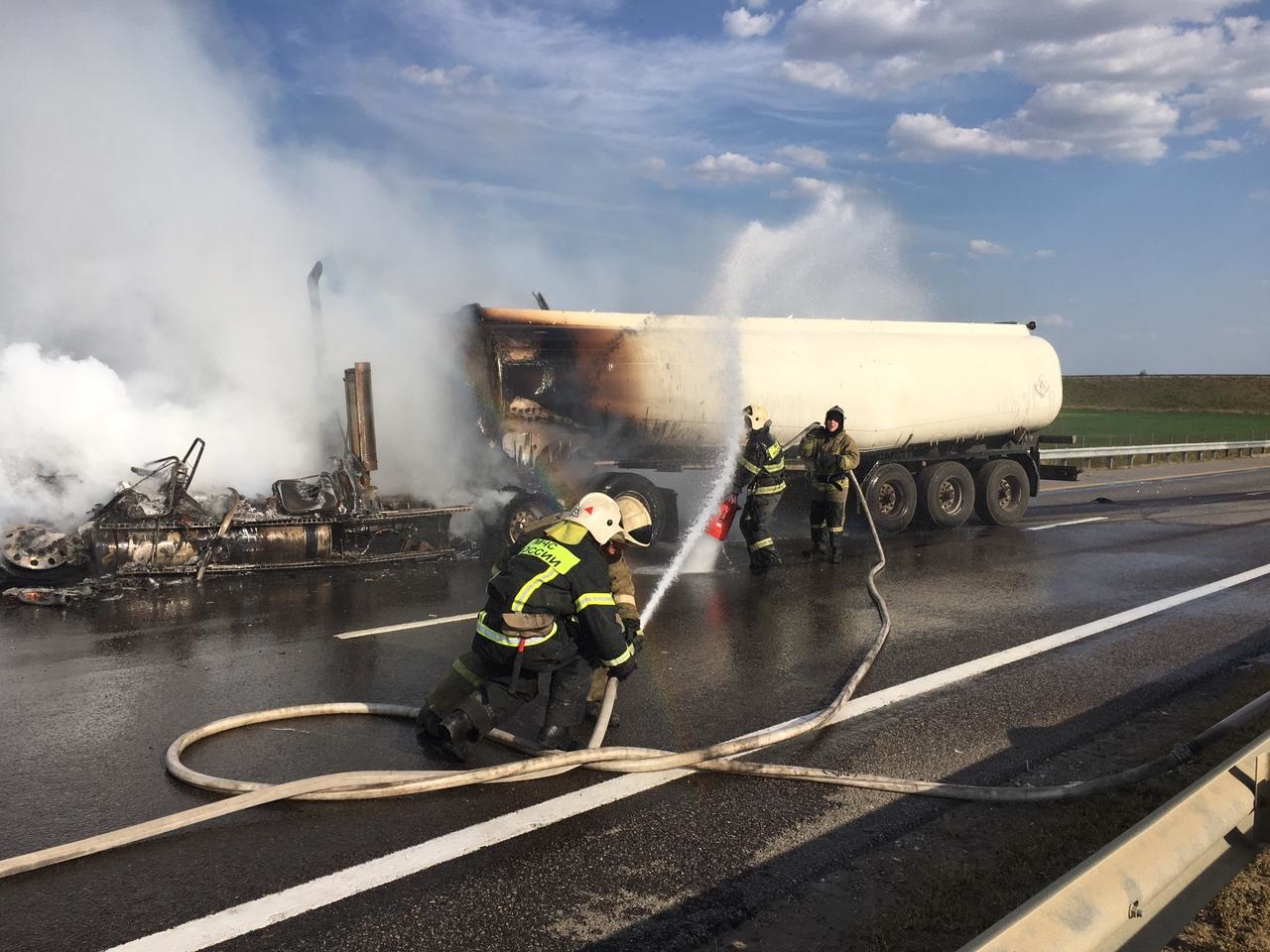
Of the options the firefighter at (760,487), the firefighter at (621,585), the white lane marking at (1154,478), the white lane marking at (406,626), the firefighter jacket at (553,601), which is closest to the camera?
the firefighter jacket at (553,601)

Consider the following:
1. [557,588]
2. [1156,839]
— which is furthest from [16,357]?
[1156,839]

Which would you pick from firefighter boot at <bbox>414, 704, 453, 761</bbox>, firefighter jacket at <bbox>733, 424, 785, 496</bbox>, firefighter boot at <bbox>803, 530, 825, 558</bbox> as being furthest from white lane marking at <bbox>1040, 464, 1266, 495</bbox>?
firefighter boot at <bbox>414, 704, 453, 761</bbox>

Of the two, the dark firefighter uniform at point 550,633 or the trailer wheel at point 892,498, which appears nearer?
the dark firefighter uniform at point 550,633

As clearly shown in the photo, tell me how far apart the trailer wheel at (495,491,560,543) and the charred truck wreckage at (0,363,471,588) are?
22.4 inches

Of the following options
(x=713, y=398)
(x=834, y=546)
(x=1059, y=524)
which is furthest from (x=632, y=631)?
(x=1059, y=524)

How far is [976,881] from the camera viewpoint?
12.3 feet

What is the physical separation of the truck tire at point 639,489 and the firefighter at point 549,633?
276 inches

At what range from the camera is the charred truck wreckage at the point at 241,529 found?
9.37m

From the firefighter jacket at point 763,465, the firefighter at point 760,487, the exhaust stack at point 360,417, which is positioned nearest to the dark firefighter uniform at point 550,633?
the firefighter at point 760,487

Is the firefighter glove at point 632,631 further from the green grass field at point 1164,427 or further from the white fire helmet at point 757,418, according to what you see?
the green grass field at point 1164,427

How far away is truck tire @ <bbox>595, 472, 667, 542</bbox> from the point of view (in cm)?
1216

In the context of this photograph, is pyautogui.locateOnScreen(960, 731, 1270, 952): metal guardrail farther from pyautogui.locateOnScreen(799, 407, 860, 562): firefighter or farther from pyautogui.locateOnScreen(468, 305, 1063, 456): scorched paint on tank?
pyautogui.locateOnScreen(468, 305, 1063, 456): scorched paint on tank

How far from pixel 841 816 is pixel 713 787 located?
2.02 ft

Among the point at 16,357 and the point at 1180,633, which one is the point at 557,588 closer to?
the point at 1180,633
